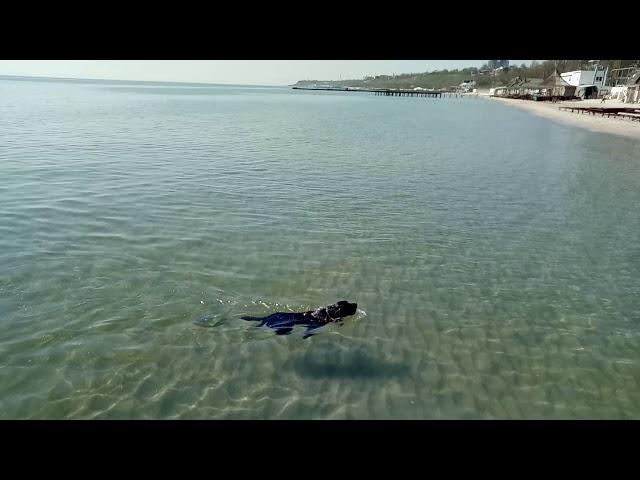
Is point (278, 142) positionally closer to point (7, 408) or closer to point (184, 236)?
point (184, 236)

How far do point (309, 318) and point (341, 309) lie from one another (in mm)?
734

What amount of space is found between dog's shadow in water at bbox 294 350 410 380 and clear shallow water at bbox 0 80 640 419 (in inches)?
1.5

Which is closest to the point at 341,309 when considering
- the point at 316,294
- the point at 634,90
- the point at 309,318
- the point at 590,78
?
the point at 309,318

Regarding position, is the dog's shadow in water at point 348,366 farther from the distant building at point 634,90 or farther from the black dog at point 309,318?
the distant building at point 634,90

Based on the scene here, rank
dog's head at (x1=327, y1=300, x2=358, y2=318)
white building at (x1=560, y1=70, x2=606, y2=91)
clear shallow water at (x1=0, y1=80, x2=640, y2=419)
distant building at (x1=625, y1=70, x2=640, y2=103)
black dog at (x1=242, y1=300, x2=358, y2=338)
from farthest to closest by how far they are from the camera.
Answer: white building at (x1=560, y1=70, x2=606, y2=91) < distant building at (x1=625, y1=70, x2=640, y2=103) < dog's head at (x1=327, y1=300, x2=358, y2=318) < black dog at (x1=242, y1=300, x2=358, y2=338) < clear shallow water at (x1=0, y1=80, x2=640, y2=419)

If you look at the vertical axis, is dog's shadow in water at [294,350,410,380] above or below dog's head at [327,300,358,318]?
below

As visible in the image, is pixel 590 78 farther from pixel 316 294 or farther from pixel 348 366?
pixel 348 366

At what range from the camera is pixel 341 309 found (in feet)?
32.3

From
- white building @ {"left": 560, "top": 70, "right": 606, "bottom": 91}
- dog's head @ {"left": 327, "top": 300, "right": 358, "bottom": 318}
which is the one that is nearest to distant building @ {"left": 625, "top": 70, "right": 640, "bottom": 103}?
white building @ {"left": 560, "top": 70, "right": 606, "bottom": 91}

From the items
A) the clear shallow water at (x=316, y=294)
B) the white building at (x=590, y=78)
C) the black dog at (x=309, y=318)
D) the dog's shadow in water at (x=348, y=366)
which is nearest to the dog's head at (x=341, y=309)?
the black dog at (x=309, y=318)

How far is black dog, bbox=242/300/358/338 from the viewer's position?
9.56 meters

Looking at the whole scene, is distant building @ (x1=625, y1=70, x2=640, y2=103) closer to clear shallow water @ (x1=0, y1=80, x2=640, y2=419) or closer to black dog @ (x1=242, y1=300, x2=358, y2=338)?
clear shallow water @ (x1=0, y1=80, x2=640, y2=419)
